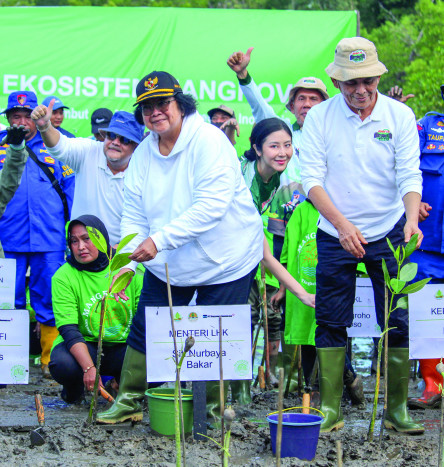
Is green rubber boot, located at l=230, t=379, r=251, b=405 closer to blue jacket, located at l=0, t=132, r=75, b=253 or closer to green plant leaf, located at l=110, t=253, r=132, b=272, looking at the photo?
green plant leaf, located at l=110, t=253, r=132, b=272

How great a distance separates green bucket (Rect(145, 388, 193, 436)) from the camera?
434cm

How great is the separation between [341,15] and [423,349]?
21.6 feet

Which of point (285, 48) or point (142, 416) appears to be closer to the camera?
point (142, 416)

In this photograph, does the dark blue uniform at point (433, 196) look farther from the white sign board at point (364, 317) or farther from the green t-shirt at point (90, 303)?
the green t-shirt at point (90, 303)

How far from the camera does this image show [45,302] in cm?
680

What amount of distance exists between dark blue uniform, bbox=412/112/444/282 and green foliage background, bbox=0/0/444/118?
374 inches

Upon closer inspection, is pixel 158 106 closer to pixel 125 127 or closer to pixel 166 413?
pixel 125 127

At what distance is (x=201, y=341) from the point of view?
13.7 ft

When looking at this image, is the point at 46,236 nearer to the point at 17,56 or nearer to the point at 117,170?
the point at 117,170

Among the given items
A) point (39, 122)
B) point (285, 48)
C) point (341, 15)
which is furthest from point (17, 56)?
point (39, 122)

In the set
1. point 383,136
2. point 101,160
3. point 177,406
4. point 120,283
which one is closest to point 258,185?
point 101,160

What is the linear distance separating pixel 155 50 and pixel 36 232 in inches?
165

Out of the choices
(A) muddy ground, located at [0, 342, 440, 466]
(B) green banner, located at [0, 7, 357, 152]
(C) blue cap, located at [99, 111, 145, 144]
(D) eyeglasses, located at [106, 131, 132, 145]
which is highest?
(B) green banner, located at [0, 7, 357, 152]

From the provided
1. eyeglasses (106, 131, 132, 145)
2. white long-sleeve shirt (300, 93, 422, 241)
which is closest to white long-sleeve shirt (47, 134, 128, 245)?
eyeglasses (106, 131, 132, 145)
